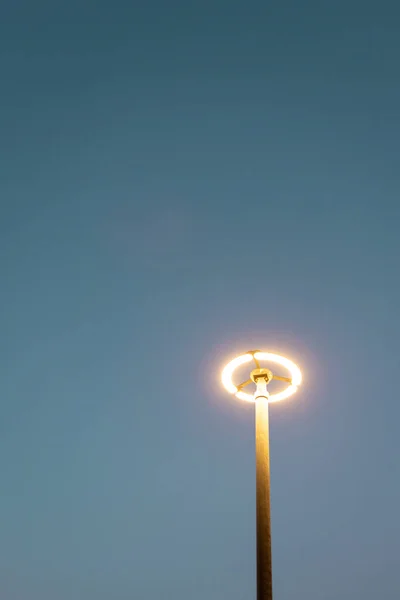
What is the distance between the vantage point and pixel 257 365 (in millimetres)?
11156

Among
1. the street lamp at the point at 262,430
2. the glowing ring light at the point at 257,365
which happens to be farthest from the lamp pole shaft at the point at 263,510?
the glowing ring light at the point at 257,365

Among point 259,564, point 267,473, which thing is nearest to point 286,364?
point 267,473

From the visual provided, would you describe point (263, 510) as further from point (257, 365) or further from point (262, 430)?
point (257, 365)

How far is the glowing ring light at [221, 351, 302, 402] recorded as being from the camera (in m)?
11.1

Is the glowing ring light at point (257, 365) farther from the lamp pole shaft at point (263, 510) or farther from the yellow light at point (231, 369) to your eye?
the lamp pole shaft at point (263, 510)

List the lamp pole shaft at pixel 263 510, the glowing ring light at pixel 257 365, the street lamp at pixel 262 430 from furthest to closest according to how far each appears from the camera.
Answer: the glowing ring light at pixel 257 365 → the street lamp at pixel 262 430 → the lamp pole shaft at pixel 263 510

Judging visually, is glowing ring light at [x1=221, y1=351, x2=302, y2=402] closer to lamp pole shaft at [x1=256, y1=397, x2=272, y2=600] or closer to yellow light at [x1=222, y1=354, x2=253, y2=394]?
yellow light at [x1=222, y1=354, x2=253, y2=394]

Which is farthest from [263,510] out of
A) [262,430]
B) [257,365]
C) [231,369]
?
[231,369]

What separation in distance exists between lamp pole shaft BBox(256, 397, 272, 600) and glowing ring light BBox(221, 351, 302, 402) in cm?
87

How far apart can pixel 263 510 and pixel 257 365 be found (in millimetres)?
2594

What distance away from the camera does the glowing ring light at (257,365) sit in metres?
11.1

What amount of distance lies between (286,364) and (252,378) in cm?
66

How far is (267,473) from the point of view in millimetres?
9656

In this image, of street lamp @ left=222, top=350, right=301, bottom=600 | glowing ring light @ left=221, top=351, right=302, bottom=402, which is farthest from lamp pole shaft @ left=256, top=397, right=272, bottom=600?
glowing ring light @ left=221, top=351, right=302, bottom=402
